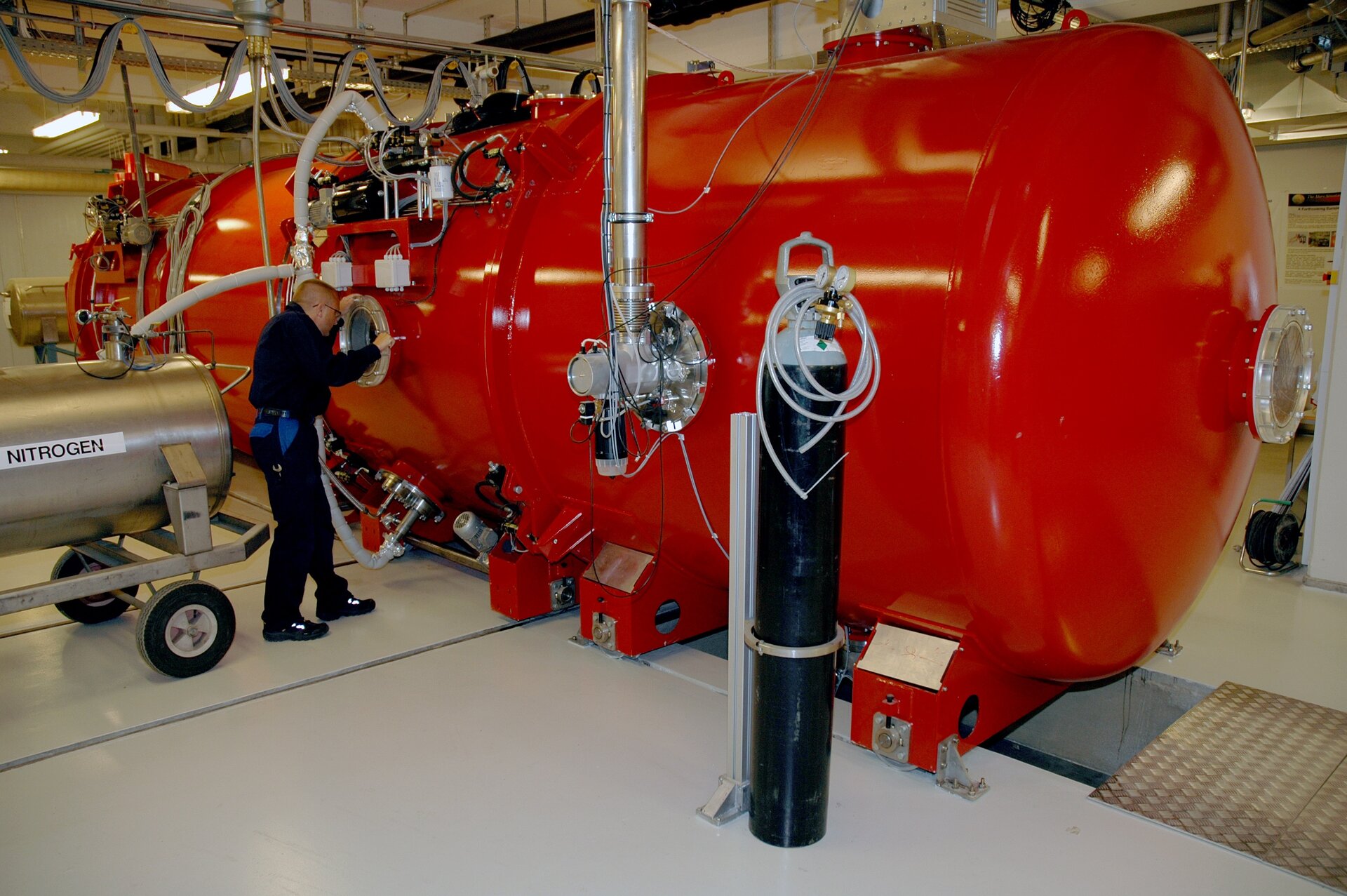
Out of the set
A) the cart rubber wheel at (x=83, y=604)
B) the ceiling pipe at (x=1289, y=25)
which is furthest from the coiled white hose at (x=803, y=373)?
the ceiling pipe at (x=1289, y=25)

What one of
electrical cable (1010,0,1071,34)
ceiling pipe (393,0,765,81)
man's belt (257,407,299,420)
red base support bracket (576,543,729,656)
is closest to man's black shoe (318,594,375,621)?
man's belt (257,407,299,420)

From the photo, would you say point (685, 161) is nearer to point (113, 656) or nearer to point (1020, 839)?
point (1020, 839)

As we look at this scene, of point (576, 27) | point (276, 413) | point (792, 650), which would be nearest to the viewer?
point (792, 650)

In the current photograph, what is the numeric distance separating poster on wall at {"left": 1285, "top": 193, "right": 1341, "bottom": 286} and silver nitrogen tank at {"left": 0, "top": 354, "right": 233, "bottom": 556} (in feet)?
22.8

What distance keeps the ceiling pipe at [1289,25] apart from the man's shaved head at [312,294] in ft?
14.2

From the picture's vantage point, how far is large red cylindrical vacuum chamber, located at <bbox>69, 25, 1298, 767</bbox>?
2.09 meters

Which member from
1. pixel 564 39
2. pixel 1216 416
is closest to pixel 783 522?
pixel 1216 416

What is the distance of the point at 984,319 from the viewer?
2039 millimetres

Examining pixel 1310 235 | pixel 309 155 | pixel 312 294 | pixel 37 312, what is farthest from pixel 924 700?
pixel 37 312

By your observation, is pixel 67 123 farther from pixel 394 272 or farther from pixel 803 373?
pixel 803 373

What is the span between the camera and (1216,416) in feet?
8.06

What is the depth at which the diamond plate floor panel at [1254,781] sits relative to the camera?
223 cm

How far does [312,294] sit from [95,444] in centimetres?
86

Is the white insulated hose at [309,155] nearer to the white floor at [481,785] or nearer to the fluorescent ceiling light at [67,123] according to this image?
the white floor at [481,785]
